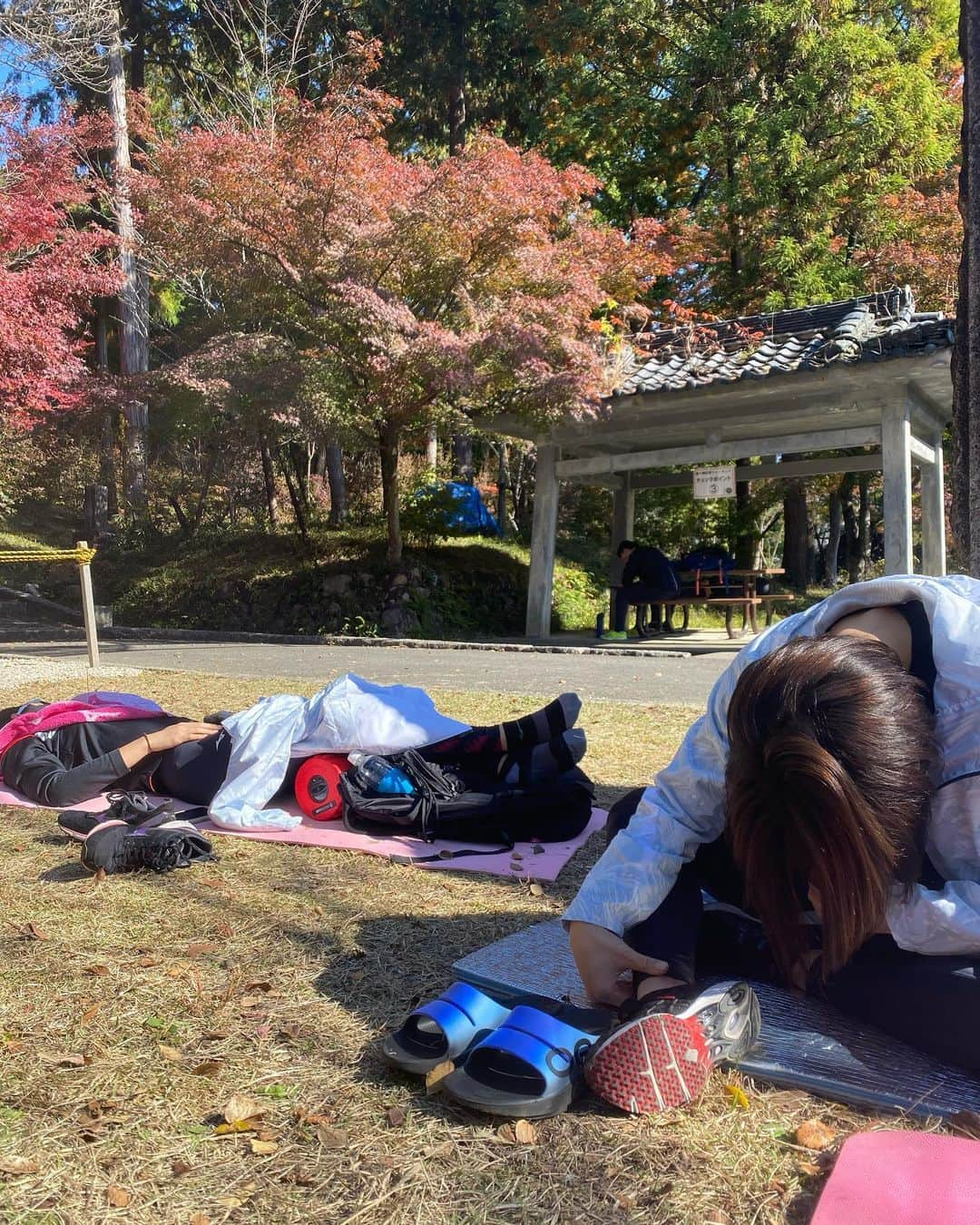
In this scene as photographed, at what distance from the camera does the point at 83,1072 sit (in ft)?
5.62

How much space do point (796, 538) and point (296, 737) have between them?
14.0m

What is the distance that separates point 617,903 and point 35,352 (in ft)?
35.6

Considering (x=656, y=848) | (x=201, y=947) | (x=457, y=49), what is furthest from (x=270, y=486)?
(x=656, y=848)

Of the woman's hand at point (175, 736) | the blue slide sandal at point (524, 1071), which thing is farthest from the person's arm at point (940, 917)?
the woman's hand at point (175, 736)

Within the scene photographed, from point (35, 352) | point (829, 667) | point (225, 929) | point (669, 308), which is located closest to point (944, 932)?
point (829, 667)

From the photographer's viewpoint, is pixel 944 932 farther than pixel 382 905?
No

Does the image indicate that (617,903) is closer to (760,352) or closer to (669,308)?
(760,352)

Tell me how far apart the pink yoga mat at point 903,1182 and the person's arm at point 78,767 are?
2.82m

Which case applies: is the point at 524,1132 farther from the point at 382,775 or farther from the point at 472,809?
the point at 382,775

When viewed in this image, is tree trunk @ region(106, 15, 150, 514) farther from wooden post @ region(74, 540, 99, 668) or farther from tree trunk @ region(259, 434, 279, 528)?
wooden post @ region(74, 540, 99, 668)

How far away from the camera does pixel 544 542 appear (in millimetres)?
11453

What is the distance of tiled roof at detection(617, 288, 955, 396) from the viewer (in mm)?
8805

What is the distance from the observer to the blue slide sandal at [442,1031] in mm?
1676

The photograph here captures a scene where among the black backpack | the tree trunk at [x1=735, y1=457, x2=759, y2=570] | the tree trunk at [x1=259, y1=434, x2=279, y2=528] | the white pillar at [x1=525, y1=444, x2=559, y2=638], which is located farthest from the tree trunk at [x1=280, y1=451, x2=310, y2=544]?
→ the black backpack
